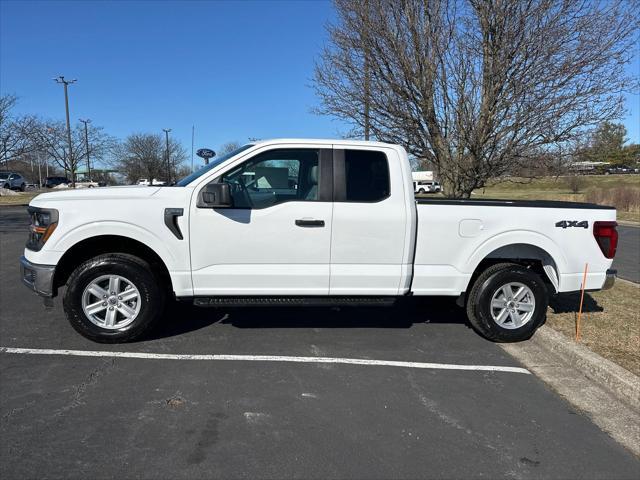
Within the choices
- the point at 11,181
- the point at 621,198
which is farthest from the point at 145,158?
the point at 621,198

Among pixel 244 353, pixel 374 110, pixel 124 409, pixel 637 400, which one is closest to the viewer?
pixel 124 409

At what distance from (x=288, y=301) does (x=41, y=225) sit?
2452mm

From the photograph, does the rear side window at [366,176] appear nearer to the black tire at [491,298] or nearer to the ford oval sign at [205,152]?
the black tire at [491,298]

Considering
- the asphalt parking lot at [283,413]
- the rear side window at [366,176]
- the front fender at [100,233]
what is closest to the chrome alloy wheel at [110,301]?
the asphalt parking lot at [283,413]

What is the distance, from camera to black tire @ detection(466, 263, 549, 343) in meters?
5.00

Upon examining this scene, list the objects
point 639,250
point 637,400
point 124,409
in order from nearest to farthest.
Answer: point 124,409
point 637,400
point 639,250

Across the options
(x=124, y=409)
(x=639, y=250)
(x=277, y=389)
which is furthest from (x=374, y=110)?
(x=639, y=250)

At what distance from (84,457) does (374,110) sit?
6.84m

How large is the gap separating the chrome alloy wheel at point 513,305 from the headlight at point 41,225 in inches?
173

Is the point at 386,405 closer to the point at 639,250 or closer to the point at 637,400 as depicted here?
the point at 637,400

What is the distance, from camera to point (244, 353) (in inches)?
180

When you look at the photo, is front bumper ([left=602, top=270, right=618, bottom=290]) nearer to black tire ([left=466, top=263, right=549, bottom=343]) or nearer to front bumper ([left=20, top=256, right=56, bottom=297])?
black tire ([left=466, top=263, right=549, bottom=343])

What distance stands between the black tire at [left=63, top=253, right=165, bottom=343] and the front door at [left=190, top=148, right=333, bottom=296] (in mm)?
448

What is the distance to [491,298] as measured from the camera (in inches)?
197
